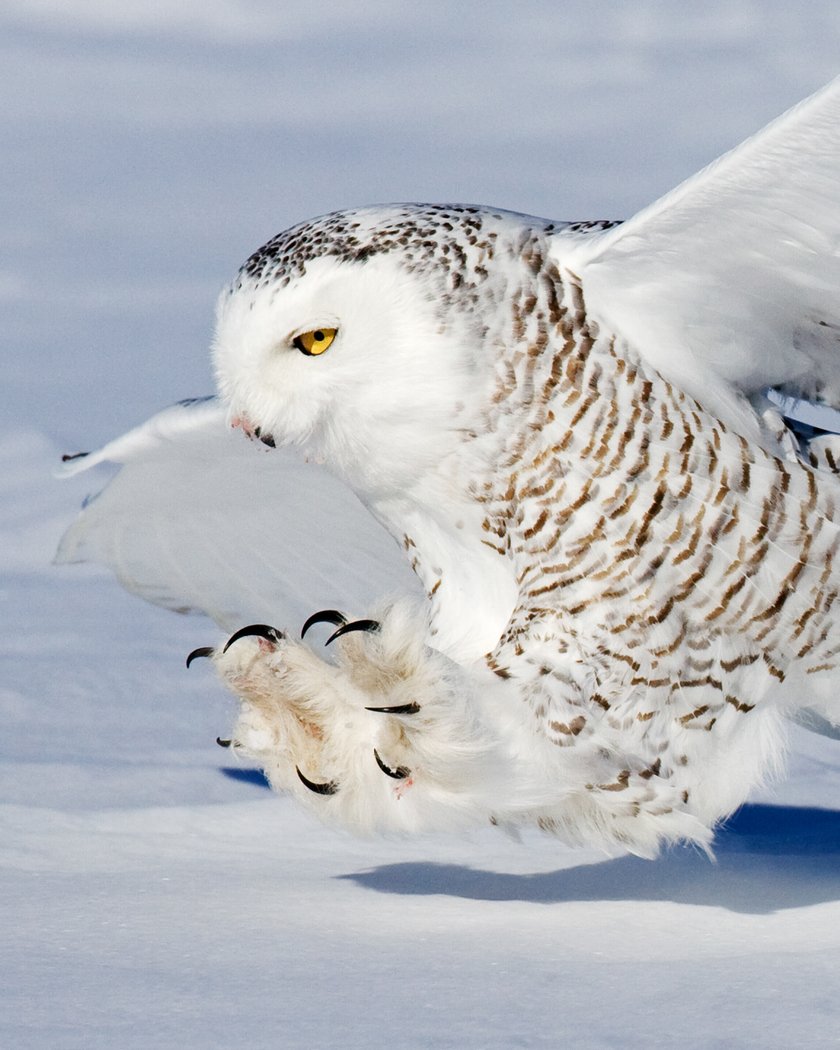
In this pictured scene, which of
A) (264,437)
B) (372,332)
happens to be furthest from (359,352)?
(264,437)

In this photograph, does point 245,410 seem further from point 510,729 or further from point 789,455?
point 789,455

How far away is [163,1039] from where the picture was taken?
7.07ft

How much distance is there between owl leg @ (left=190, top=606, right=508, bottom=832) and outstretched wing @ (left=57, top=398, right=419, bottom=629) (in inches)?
36.4

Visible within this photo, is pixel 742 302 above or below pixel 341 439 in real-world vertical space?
above

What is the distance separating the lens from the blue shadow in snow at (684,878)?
2971 mm

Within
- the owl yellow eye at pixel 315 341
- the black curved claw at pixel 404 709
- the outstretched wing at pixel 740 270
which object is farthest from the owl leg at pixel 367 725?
the outstretched wing at pixel 740 270

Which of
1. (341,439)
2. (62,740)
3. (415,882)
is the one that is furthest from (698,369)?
(62,740)

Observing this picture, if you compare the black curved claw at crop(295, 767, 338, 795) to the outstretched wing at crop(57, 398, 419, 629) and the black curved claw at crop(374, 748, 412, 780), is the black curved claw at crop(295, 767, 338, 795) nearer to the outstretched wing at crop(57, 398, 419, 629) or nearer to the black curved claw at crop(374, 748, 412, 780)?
the black curved claw at crop(374, 748, 412, 780)

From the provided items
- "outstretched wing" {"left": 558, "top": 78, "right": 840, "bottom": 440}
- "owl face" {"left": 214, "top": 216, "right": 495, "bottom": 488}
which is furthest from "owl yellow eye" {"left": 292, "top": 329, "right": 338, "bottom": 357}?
"outstretched wing" {"left": 558, "top": 78, "right": 840, "bottom": 440}

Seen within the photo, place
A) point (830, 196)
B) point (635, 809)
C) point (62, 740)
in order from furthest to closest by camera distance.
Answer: point (62, 740), point (635, 809), point (830, 196)

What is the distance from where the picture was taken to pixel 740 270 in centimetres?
271

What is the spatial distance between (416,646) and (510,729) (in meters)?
0.19

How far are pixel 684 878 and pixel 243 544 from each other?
1267mm

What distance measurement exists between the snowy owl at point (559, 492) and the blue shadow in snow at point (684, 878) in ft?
0.66
